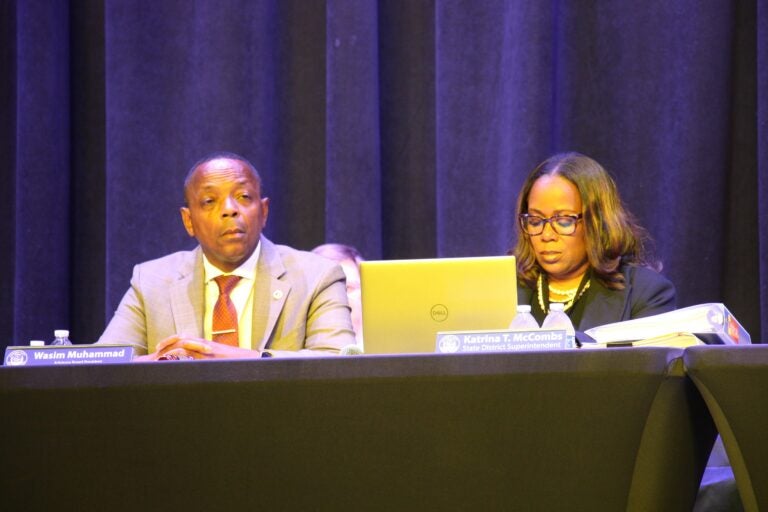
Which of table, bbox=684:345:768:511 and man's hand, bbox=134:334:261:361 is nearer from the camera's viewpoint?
table, bbox=684:345:768:511

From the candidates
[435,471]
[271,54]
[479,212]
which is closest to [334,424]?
[435,471]

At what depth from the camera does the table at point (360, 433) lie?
1483mm

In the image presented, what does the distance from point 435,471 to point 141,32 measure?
300cm

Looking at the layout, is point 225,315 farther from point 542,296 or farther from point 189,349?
point 542,296

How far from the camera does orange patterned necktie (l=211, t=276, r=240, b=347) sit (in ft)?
9.39

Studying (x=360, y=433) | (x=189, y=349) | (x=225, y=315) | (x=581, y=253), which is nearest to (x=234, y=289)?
(x=225, y=315)

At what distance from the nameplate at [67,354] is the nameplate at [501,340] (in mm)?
584

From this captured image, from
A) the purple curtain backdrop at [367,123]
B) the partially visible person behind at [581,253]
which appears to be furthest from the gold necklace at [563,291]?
the purple curtain backdrop at [367,123]

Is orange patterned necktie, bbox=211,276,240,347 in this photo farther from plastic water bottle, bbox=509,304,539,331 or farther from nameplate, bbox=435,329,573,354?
nameplate, bbox=435,329,573,354

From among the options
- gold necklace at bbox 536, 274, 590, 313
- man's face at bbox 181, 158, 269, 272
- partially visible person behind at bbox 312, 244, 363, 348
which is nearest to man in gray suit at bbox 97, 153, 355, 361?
man's face at bbox 181, 158, 269, 272

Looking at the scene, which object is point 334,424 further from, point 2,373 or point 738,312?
A: point 738,312

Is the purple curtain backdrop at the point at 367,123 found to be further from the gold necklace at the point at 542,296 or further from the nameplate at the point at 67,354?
the nameplate at the point at 67,354

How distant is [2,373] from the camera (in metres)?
1.55

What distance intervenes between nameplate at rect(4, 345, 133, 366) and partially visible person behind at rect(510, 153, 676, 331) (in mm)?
1318
